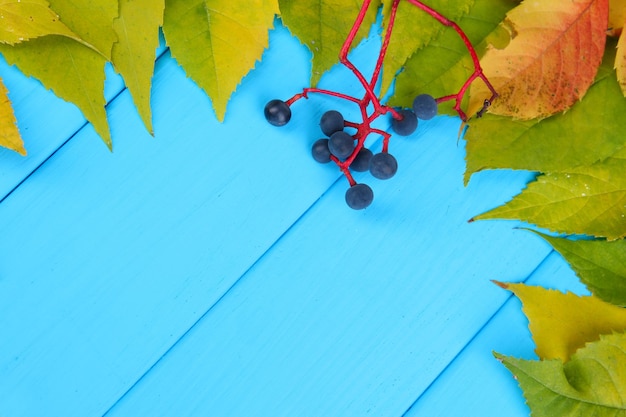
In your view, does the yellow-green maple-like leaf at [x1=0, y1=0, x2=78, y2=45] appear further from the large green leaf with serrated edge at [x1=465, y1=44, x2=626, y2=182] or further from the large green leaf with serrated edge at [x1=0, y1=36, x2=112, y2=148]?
the large green leaf with serrated edge at [x1=465, y1=44, x2=626, y2=182]

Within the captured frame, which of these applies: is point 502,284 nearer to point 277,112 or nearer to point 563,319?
point 563,319

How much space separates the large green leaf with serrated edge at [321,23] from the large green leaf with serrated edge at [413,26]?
0.03m

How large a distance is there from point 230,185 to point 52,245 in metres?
0.13

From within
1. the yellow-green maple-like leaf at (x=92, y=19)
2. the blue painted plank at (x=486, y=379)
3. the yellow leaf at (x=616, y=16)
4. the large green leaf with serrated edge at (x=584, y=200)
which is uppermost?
the yellow-green maple-like leaf at (x=92, y=19)

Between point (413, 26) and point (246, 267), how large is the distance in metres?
0.21

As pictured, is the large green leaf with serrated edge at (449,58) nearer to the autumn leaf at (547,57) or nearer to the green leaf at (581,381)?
the autumn leaf at (547,57)

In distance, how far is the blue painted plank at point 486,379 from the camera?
0.46m

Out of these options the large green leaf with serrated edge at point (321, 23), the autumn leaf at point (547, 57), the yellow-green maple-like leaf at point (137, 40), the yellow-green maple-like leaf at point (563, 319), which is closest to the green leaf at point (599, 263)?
the yellow-green maple-like leaf at point (563, 319)

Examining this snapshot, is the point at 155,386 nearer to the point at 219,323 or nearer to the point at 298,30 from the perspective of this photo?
the point at 219,323

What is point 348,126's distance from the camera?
1.44 feet

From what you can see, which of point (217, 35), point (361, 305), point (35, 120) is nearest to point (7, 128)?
point (35, 120)

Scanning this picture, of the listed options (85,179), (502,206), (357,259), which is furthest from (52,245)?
(502,206)

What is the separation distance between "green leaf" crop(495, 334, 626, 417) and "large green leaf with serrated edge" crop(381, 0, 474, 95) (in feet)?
0.76

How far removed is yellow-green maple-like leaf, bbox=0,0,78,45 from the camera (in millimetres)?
360
